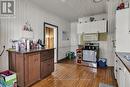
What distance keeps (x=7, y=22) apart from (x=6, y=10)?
1.03 feet

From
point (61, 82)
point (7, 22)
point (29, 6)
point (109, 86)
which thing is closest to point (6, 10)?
point (7, 22)

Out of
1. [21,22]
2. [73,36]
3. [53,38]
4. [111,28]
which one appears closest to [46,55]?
[21,22]

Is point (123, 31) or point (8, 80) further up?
point (123, 31)

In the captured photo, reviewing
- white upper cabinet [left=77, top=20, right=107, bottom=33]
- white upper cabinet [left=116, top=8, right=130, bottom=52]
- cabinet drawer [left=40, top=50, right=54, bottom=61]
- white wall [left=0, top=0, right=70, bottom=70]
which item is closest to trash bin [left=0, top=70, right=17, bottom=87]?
white wall [left=0, top=0, right=70, bottom=70]

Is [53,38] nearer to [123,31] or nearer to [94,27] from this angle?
[94,27]

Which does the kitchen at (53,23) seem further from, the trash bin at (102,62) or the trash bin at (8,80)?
the trash bin at (8,80)

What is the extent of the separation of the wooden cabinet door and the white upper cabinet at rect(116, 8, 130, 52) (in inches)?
87.1

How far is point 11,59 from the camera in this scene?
295 centimetres

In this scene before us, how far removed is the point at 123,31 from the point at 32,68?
8.26 feet

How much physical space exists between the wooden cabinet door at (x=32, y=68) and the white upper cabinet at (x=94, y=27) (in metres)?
3.00

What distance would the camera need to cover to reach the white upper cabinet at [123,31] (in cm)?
291

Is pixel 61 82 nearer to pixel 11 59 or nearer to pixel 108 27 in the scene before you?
pixel 11 59

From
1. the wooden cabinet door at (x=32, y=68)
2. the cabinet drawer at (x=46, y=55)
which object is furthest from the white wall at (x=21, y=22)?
the cabinet drawer at (x=46, y=55)

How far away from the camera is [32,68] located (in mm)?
2951
